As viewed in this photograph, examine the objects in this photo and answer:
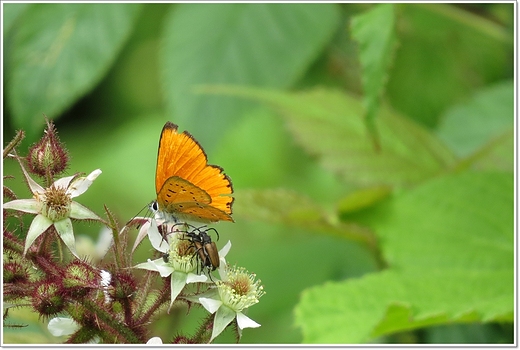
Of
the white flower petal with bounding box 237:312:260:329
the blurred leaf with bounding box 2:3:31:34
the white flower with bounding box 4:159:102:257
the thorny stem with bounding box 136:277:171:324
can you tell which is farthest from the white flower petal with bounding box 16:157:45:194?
the blurred leaf with bounding box 2:3:31:34

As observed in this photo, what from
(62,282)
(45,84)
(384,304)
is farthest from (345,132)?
(62,282)

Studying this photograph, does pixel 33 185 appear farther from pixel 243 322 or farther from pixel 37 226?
pixel 243 322

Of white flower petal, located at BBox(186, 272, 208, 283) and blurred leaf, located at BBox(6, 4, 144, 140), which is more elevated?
blurred leaf, located at BBox(6, 4, 144, 140)

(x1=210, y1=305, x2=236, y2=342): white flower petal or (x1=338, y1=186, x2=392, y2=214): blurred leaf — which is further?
(x1=338, y1=186, x2=392, y2=214): blurred leaf

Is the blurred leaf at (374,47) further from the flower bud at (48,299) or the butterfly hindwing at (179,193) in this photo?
the flower bud at (48,299)

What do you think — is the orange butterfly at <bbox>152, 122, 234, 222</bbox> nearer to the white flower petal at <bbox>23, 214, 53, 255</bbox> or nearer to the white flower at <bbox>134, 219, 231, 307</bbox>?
the white flower at <bbox>134, 219, 231, 307</bbox>

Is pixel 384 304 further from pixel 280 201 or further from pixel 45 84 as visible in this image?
pixel 45 84

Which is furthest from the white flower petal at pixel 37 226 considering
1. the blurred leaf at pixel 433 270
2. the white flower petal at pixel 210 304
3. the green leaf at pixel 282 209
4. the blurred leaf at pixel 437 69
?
the blurred leaf at pixel 437 69
